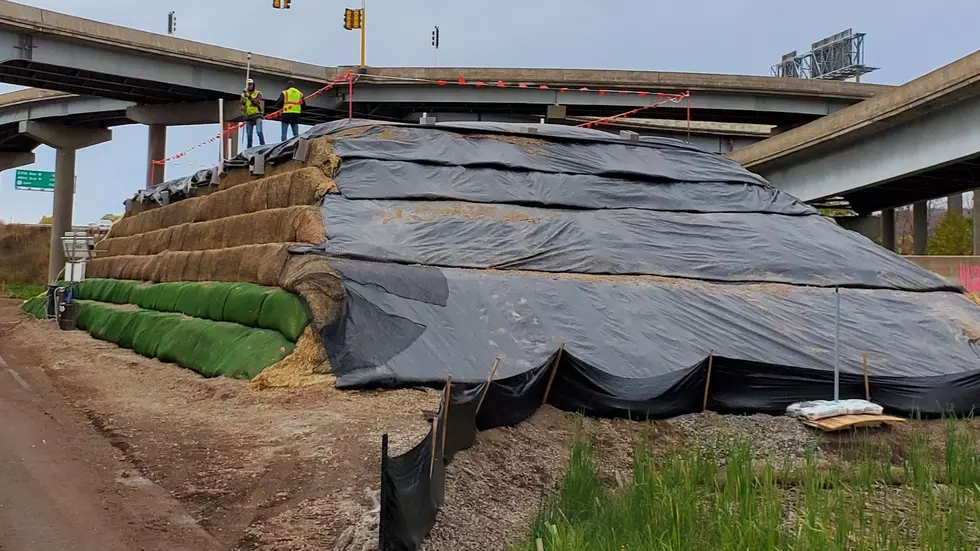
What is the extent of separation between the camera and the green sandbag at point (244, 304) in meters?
12.7

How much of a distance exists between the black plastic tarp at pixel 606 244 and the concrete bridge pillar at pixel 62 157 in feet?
124

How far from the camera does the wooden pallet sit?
32.2 feet

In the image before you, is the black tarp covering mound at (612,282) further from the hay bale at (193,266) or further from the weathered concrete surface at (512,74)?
the weathered concrete surface at (512,74)

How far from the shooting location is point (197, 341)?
13.7 metres

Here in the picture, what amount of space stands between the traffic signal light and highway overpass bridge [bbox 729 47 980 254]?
15415 mm

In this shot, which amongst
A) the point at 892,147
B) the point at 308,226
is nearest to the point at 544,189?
the point at 308,226

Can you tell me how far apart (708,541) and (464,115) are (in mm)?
36984

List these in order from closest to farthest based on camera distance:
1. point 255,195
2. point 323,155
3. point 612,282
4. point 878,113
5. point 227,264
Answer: point 612,282 < point 323,155 < point 227,264 < point 255,195 < point 878,113

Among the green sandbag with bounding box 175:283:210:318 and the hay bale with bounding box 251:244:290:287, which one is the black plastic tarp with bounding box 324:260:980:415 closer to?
the hay bale with bounding box 251:244:290:287

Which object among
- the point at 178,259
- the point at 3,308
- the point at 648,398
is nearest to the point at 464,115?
the point at 3,308

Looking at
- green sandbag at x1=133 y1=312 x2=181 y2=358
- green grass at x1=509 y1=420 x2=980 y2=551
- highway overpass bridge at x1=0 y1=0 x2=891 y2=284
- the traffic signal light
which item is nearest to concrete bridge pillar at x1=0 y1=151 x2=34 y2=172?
highway overpass bridge at x1=0 y1=0 x2=891 y2=284

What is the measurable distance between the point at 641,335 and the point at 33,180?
6898 centimetres

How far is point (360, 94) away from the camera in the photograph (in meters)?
37.9

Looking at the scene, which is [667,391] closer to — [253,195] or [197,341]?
[197,341]
